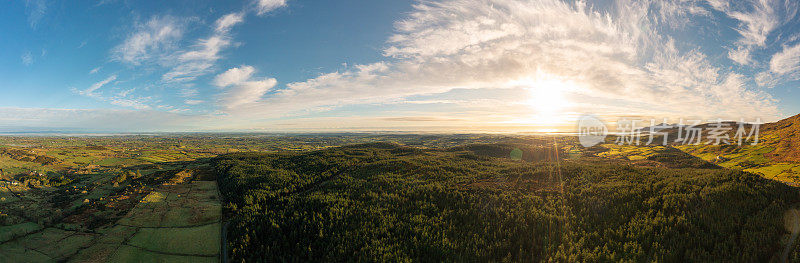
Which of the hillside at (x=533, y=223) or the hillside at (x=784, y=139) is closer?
the hillside at (x=533, y=223)

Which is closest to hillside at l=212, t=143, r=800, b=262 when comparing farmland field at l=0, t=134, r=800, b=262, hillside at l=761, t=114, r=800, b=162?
farmland field at l=0, t=134, r=800, b=262

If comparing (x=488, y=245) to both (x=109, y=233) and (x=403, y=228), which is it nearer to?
(x=403, y=228)

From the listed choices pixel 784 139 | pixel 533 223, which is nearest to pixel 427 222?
pixel 533 223

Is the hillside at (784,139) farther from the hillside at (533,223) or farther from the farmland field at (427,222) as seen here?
the hillside at (533,223)

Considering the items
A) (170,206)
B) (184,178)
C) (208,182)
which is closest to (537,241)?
(170,206)

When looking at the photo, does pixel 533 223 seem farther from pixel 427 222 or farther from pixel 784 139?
pixel 784 139

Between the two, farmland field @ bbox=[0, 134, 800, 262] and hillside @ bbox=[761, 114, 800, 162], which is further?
hillside @ bbox=[761, 114, 800, 162]

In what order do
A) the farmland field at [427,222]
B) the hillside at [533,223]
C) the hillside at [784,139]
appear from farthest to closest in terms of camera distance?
the hillside at [784,139]
the farmland field at [427,222]
the hillside at [533,223]

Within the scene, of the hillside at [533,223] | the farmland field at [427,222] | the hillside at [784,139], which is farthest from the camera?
the hillside at [784,139]

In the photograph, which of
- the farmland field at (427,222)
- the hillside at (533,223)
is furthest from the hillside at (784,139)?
the hillside at (533,223)

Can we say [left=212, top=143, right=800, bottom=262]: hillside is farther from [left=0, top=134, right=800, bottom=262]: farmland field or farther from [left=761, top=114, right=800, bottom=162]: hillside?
[left=761, top=114, right=800, bottom=162]: hillside

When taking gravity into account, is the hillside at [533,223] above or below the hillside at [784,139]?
below
